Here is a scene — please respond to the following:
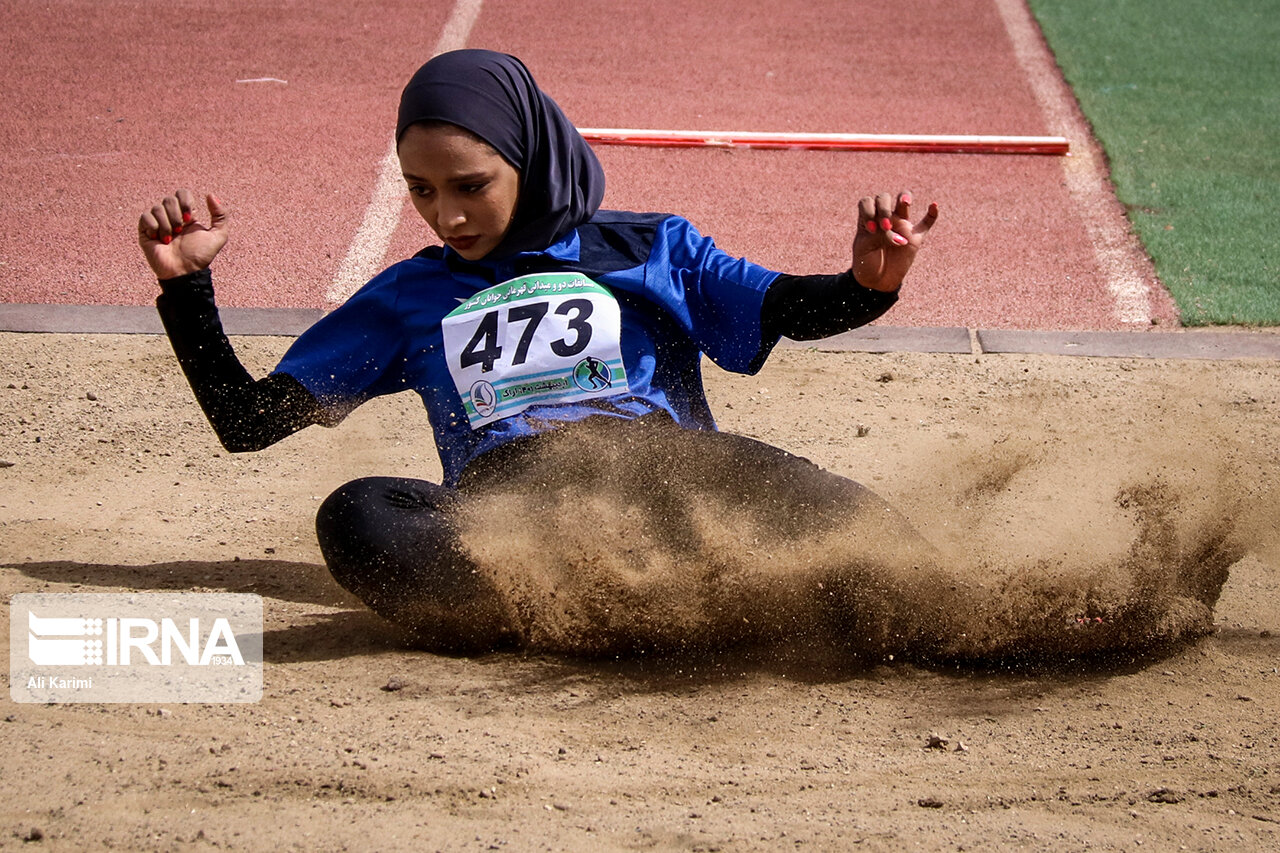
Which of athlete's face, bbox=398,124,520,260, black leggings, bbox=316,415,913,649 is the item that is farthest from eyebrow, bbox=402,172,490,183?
black leggings, bbox=316,415,913,649

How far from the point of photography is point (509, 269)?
296cm

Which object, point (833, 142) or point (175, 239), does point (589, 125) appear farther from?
point (175, 239)

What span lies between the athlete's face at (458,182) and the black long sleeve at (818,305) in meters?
0.58

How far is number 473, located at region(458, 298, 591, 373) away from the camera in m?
2.85

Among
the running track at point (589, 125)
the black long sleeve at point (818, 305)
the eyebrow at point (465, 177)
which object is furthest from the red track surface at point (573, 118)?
the eyebrow at point (465, 177)

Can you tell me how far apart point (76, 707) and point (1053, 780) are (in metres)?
1.67

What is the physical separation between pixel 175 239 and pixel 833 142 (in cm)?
392

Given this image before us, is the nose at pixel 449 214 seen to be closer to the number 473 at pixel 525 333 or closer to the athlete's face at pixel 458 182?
the athlete's face at pixel 458 182

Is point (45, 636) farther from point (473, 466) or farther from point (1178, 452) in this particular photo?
point (1178, 452)

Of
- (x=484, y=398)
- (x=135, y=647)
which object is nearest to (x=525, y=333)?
(x=484, y=398)

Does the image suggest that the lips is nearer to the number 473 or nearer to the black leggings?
the number 473

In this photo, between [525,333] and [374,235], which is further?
[374,235]

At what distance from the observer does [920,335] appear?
4621mm

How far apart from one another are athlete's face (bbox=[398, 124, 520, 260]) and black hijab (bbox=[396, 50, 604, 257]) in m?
0.02
